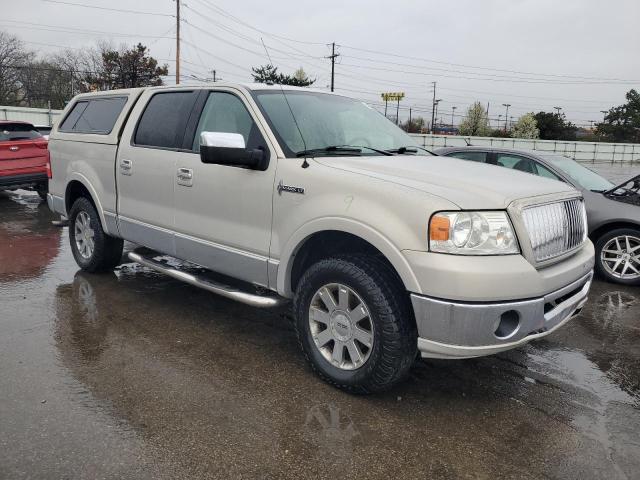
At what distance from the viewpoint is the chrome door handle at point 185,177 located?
13.8ft

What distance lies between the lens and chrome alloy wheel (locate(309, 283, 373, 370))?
10.6 feet

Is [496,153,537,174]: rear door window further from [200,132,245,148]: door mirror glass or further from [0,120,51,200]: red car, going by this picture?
[0,120,51,200]: red car

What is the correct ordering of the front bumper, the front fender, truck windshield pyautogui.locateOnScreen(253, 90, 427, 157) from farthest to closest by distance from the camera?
1. the front fender
2. truck windshield pyautogui.locateOnScreen(253, 90, 427, 157)
3. the front bumper

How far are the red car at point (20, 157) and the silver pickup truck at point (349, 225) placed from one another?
720 centimetres

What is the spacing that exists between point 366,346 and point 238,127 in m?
1.91

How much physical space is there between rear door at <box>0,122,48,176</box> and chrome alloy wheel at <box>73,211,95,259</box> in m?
6.18

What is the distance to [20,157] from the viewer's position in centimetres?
1097

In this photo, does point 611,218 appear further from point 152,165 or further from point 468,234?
point 152,165

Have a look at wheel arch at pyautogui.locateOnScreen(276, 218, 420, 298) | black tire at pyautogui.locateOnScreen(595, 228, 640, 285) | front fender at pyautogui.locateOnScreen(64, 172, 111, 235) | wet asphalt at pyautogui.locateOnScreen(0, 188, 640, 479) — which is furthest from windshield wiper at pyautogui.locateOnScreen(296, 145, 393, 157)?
black tire at pyautogui.locateOnScreen(595, 228, 640, 285)

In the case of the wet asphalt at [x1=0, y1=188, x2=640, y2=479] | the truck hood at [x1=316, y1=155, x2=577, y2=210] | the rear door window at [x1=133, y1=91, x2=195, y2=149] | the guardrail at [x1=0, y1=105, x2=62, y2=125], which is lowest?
the wet asphalt at [x1=0, y1=188, x2=640, y2=479]

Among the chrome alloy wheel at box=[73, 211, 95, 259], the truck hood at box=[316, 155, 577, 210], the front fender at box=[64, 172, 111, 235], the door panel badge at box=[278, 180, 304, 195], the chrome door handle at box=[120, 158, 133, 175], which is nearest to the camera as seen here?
the truck hood at box=[316, 155, 577, 210]

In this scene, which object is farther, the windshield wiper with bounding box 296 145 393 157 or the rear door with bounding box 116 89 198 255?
the rear door with bounding box 116 89 198 255

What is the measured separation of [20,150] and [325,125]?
30.5ft

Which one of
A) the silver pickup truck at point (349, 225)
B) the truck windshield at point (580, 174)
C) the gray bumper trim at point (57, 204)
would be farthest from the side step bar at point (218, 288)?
the truck windshield at point (580, 174)
